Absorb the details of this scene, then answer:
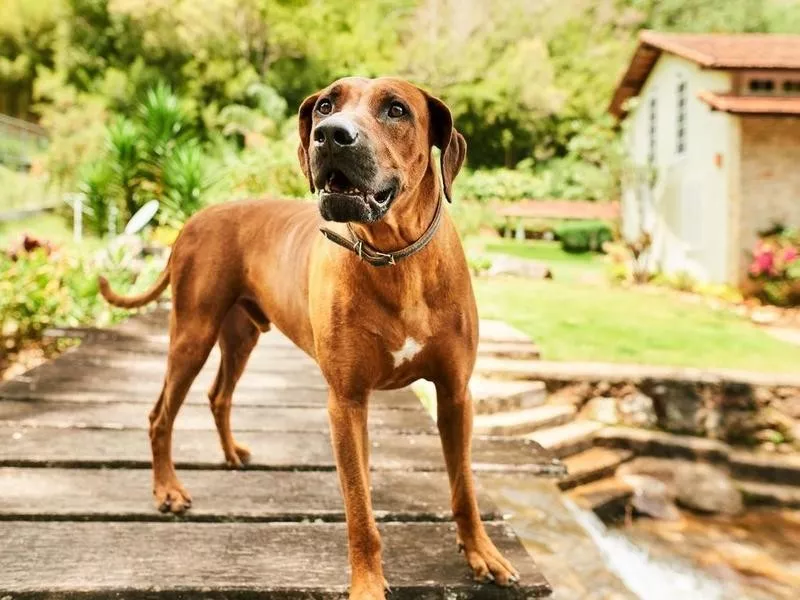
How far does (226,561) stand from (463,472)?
0.61 metres

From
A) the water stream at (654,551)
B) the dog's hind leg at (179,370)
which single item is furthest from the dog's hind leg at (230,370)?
the water stream at (654,551)

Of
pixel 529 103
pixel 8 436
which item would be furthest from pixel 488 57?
pixel 8 436

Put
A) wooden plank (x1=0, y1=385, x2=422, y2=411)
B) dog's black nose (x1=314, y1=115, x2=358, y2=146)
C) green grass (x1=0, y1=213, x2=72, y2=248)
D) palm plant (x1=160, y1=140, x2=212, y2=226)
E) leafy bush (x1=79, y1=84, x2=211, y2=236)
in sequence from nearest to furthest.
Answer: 1. dog's black nose (x1=314, y1=115, x2=358, y2=146)
2. wooden plank (x1=0, y1=385, x2=422, y2=411)
3. palm plant (x1=160, y1=140, x2=212, y2=226)
4. leafy bush (x1=79, y1=84, x2=211, y2=236)
5. green grass (x1=0, y1=213, x2=72, y2=248)

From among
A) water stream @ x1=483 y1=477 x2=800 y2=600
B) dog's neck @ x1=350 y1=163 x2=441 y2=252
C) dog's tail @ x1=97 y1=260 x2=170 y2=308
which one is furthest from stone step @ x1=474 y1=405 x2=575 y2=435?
dog's neck @ x1=350 y1=163 x2=441 y2=252

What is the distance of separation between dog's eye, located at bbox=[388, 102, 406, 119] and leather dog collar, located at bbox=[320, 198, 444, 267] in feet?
0.79

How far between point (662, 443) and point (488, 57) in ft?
76.0

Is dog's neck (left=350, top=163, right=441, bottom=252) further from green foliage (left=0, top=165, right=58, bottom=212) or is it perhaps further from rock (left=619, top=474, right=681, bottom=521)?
green foliage (left=0, top=165, right=58, bottom=212)

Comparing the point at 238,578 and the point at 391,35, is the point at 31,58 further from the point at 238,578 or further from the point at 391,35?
the point at 238,578

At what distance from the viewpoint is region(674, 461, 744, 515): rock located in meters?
4.62

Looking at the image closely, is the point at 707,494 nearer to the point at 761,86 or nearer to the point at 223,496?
the point at 223,496

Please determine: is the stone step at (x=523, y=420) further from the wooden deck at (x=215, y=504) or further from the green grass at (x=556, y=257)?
the green grass at (x=556, y=257)

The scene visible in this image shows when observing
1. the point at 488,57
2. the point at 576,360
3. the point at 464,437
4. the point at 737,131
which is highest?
the point at 488,57

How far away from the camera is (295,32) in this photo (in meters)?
20.5

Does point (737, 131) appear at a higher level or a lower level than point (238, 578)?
higher
